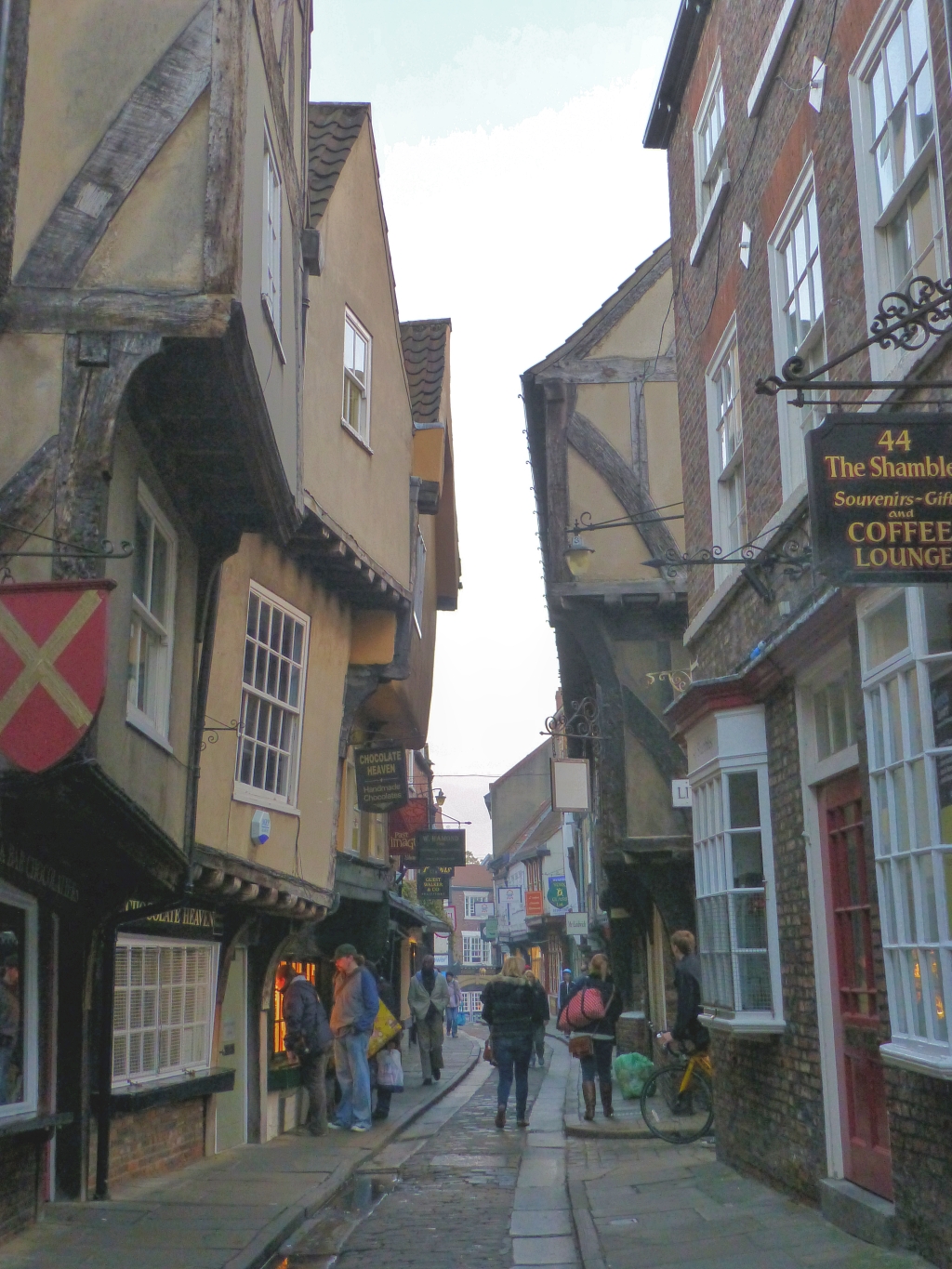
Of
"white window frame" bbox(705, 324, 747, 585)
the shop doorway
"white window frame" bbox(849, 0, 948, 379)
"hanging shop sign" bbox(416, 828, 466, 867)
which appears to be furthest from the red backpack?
"hanging shop sign" bbox(416, 828, 466, 867)

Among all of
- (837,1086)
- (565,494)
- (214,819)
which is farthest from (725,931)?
(565,494)

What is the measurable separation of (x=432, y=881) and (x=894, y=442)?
25208 millimetres

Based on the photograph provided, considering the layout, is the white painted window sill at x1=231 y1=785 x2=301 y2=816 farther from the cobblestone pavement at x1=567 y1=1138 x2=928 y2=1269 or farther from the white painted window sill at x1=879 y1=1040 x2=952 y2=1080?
the white painted window sill at x1=879 y1=1040 x2=952 y2=1080

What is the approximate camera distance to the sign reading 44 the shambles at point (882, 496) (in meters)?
5.43

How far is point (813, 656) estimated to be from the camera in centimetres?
816

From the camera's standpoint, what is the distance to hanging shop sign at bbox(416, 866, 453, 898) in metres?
29.9

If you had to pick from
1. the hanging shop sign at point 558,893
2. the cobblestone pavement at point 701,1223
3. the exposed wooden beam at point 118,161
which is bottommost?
the cobblestone pavement at point 701,1223

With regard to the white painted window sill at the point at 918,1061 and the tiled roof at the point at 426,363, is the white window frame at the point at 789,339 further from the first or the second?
the tiled roof at the point at 426,363

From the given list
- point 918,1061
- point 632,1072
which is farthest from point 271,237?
point 632,1072

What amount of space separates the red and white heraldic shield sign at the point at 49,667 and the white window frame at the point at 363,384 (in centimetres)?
816

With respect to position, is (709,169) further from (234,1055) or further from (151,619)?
(234,1055)

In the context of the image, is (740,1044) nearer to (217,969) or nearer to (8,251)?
(217,969)

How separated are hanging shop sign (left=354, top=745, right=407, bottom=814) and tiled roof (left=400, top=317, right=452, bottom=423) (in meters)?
4.64

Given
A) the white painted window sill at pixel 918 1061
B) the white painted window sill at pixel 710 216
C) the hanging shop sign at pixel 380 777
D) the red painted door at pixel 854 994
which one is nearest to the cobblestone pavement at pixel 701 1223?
the red painted door at pixel 854 994
